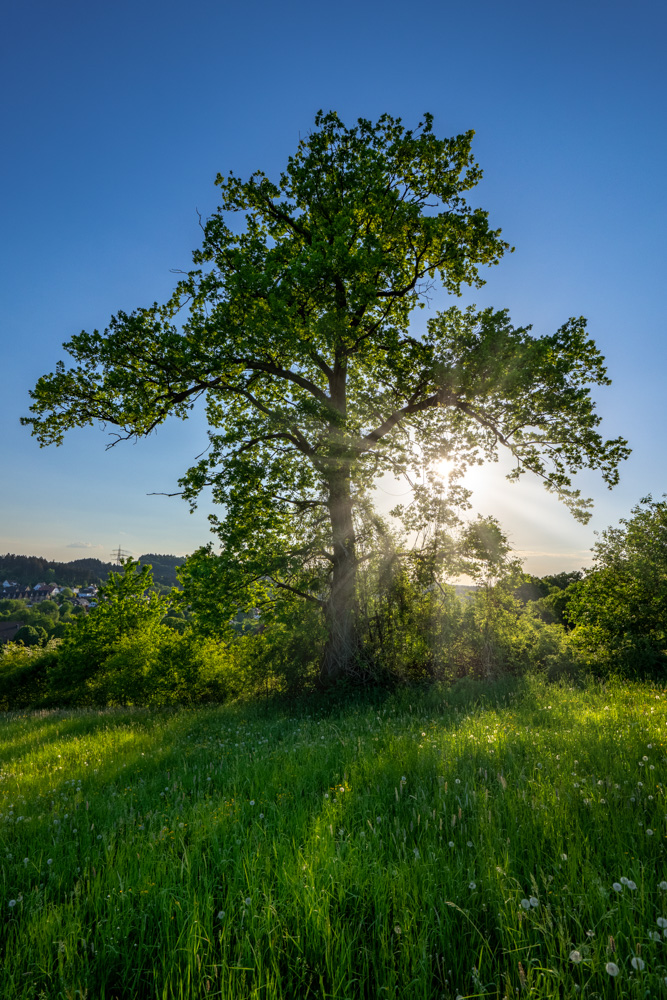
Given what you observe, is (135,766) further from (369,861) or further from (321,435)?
(321,435)

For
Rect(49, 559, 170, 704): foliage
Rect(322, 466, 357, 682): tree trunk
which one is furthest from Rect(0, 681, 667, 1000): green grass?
Rect(49, 559, 170, 704): foliage

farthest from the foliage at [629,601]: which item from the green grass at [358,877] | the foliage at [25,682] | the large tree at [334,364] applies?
the foliage at [25,682]

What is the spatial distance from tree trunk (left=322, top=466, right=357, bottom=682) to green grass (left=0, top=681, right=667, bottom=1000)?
328 inches

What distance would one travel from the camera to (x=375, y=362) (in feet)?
53.8

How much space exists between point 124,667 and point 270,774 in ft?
75.2

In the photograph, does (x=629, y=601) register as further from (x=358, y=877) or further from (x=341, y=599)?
(x=358, y=877)

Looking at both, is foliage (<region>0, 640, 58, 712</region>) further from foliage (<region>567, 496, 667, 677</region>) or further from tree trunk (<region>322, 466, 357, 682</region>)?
foliage (<region>567, 496, 667, 677</region>)

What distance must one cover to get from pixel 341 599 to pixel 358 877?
1139 cm

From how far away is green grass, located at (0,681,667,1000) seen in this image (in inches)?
81.4

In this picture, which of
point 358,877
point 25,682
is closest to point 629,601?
point 358,877

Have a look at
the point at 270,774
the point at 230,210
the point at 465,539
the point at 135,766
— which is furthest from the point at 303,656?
the point at 230,210

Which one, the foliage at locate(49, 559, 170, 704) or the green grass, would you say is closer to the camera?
the green grass

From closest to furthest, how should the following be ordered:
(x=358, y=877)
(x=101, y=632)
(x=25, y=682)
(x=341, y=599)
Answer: (x=358, y=877) → (x=341, y=599) → (x=101, y=632) → (x=25, y=682)

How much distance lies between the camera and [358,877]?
262 centimetres
